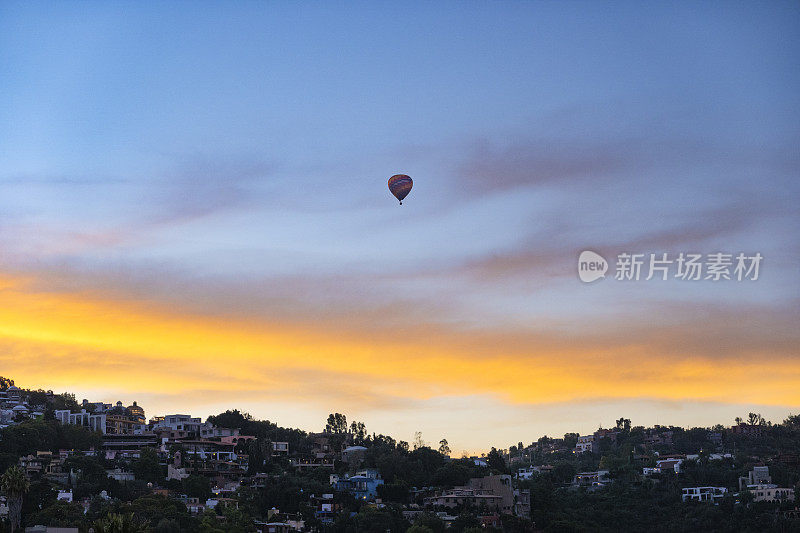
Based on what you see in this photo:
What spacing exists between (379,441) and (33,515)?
30109mm

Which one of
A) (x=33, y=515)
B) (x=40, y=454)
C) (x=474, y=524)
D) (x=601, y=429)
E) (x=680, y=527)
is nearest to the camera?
(x=33, y=515)

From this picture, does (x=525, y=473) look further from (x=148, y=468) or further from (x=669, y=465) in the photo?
(x=148, y=468)

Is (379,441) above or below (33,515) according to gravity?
above

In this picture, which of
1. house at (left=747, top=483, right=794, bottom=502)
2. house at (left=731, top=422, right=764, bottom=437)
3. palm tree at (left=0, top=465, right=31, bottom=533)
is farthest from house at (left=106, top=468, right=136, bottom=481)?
house at (left=731, top=422, right=764, bottom=437)

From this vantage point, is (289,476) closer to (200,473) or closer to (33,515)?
(200,473)

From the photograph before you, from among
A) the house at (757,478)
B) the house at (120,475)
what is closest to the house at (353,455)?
the house at (120,475)

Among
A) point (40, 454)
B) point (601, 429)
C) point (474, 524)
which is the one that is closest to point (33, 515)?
point (40, 454)

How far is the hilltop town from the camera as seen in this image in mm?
44125

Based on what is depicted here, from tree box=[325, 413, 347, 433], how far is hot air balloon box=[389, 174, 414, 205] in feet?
93.9

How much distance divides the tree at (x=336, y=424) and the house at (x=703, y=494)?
22.5 meters

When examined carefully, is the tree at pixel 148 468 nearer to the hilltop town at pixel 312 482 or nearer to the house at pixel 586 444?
the hilltop town at pixel 312 482

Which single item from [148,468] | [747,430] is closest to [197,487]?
[148,468]

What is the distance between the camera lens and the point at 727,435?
87.3 m

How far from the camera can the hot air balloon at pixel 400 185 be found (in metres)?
44.4
